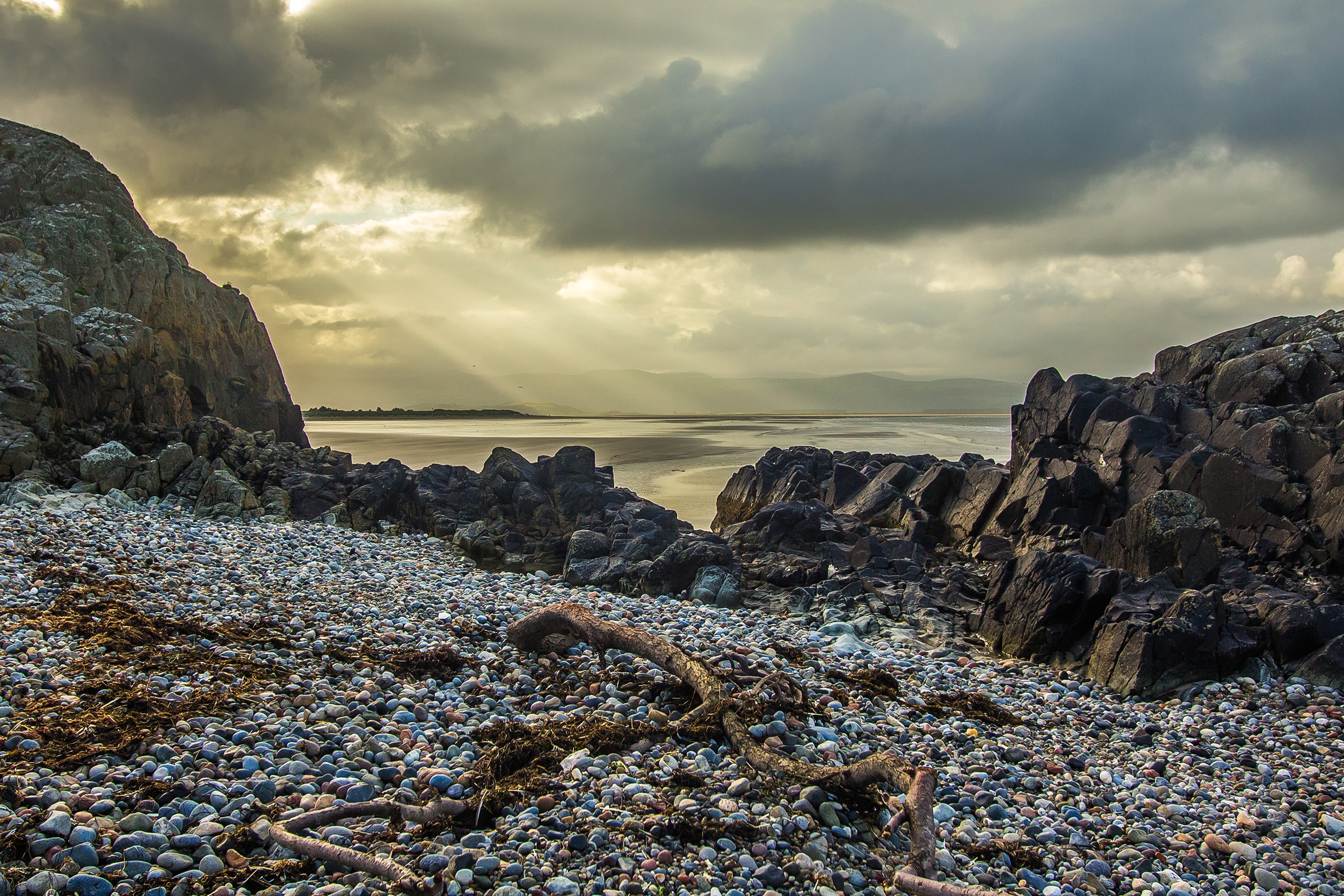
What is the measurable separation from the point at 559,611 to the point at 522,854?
19.3 feet

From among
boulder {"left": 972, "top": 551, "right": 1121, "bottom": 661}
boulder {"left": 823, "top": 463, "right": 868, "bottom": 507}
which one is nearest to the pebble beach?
boulder {"left": 972, "top": 551, "right": 1121, "bottom": 661}

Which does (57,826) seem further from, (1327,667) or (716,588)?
(1327,667)

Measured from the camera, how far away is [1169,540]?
16.1 metres

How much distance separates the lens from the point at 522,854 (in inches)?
237

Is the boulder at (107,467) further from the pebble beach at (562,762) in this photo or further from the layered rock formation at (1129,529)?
the layered rock formation at (1129,529)

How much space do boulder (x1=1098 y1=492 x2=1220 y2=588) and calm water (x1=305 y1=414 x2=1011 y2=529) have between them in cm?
1697

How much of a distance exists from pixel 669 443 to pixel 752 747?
66098 millimetres

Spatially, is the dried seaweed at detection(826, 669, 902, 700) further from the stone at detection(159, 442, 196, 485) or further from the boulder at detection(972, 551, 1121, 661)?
the stone at detection(159, 442, 196, 485)

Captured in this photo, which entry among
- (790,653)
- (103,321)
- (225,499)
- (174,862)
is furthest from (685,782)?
(103,321)

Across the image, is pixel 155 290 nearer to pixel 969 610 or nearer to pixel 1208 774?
pixel 969 610

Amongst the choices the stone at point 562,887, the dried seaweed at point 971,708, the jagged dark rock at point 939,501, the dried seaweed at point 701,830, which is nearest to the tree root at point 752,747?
the dried seaweed at point 701,830

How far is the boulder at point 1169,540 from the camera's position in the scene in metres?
15.6

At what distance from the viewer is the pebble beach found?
19.2ft

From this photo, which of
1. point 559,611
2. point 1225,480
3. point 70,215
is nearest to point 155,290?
point 70,215
